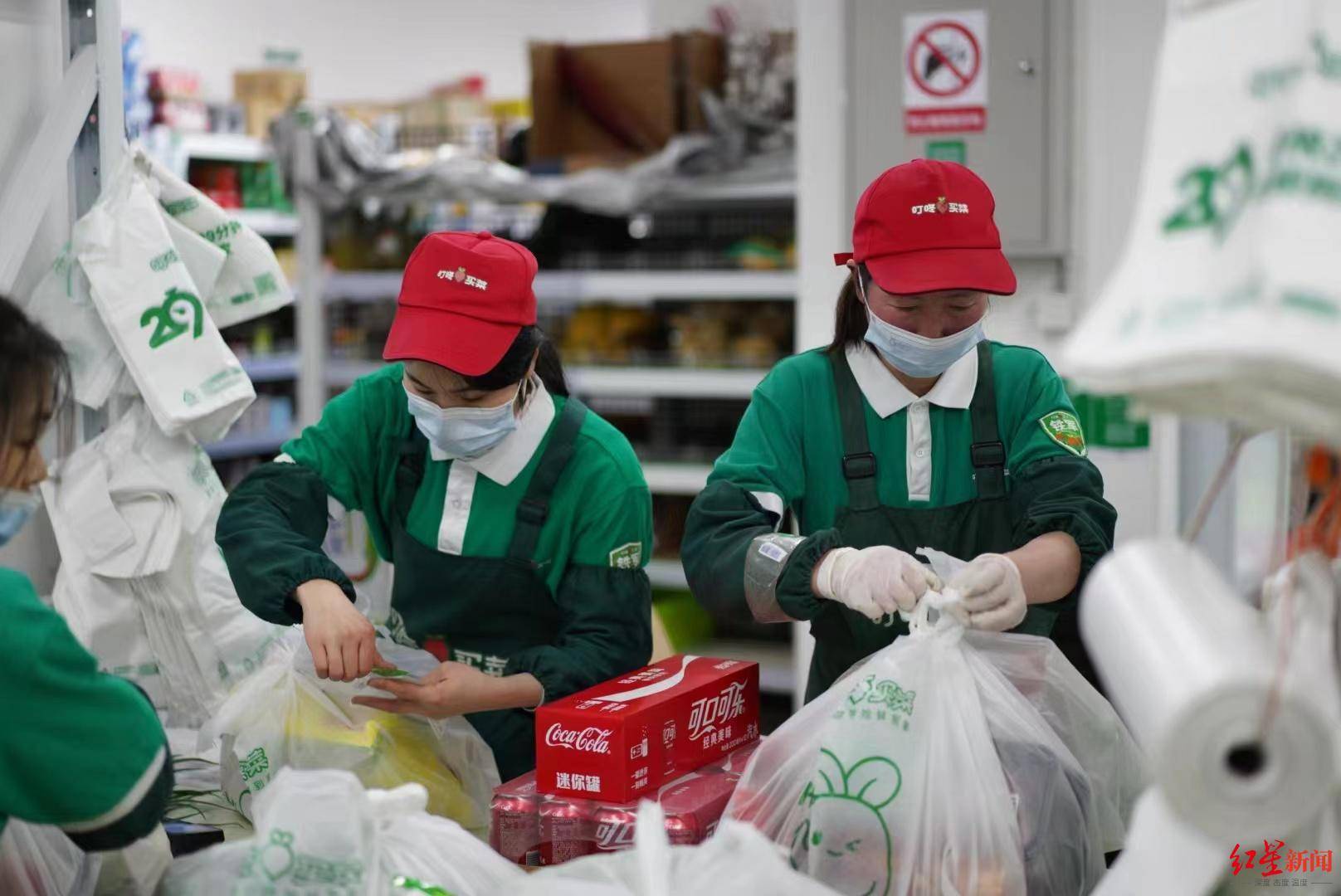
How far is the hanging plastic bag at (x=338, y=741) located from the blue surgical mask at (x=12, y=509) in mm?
615

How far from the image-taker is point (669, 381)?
4.87 metres

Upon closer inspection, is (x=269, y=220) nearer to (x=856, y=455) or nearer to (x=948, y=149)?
(x=948, y=149)

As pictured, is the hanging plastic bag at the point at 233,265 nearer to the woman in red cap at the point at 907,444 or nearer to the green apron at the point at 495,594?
the green apron at the point at 495,594

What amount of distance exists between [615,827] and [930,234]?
877 millimetres

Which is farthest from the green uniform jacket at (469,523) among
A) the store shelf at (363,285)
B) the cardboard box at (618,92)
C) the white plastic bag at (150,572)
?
the store shelf at (363,285)

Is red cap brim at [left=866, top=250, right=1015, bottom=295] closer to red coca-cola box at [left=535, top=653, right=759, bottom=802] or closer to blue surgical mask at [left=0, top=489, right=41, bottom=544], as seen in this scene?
red coca-cola box at [left=535, top=653, right=759, bottom=802]

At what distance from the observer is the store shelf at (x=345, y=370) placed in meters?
5.48

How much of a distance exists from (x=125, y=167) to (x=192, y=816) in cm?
120

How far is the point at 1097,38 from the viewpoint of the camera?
398cm

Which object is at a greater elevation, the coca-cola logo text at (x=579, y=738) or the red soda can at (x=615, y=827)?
the coca-cola logo text at (x=579, y=738)

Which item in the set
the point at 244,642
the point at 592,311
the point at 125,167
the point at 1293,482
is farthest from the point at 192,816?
the point at 592,311

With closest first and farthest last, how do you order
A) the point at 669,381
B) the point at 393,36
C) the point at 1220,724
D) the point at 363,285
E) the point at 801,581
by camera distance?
the point at 1220,724
the point at 801,581
the point at 669,381
the point at 363,285
the point at 393,36

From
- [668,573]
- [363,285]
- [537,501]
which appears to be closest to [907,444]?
[537,501]

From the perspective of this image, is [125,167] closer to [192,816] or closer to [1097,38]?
[192,816]
